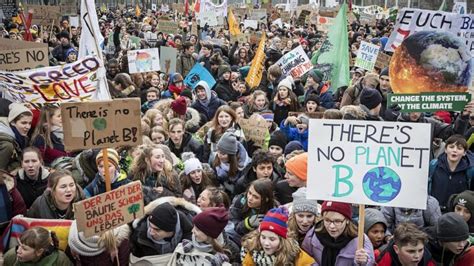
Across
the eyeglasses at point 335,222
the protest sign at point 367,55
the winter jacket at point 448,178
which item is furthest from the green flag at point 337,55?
the eyeglasses at point 335,222

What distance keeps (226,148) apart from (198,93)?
2859mm

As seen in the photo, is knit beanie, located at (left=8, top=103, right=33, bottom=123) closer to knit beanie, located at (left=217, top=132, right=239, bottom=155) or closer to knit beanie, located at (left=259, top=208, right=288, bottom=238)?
knit beanie, located at (left=217, top=132, right=239, bottom=155)

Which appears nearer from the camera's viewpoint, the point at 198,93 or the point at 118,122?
the point at 118,122

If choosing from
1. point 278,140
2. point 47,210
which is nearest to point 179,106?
point 278,140

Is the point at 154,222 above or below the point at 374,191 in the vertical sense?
below

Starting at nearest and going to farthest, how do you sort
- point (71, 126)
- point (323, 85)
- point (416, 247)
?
point (416, 247) < point (71, 126) < point (323, 85)

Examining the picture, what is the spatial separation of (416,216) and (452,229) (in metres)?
0.64

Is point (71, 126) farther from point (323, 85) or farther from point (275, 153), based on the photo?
point (323, 85)

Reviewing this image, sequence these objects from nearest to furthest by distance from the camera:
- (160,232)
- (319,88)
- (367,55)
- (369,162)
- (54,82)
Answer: (369,162) < (160,232) < (54,82) < (319,88) < (367,55)

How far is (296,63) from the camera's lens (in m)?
10.5

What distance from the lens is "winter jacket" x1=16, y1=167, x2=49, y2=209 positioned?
496 centimetres

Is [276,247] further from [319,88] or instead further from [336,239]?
[319,88]

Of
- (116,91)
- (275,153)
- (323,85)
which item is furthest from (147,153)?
(323,85)

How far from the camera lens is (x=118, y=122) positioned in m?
4.37
